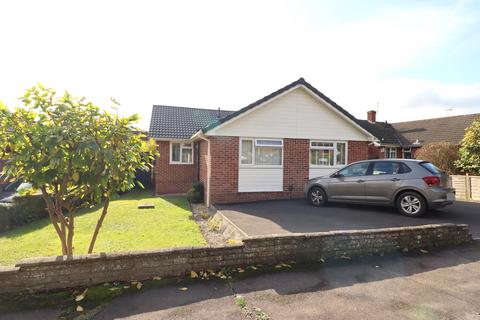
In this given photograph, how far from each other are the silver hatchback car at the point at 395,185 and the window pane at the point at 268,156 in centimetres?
239

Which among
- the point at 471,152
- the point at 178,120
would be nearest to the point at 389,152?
the point at 471,152

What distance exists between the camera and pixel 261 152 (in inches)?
426

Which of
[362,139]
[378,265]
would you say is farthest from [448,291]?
[362,139]

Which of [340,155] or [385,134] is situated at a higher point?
[385,134]

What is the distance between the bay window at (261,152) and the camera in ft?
34.8

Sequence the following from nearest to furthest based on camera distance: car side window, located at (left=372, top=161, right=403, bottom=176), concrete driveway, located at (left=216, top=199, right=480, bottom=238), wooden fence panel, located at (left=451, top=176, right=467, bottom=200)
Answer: concrete driveway, located at (left=216, top=199, right=480, bottom=238), car side window, located at (left=372, top=161, right=403, bottom=176), wooden fence panel, located at (left=451, top=176, right=467, bottom=200)

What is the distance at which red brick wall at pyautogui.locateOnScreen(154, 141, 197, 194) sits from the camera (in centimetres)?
1421

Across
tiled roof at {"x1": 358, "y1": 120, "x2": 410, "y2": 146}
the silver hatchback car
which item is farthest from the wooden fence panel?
tiled roof at {"x1": 358, "y1": 120, "x2": 410, "y2": 146}

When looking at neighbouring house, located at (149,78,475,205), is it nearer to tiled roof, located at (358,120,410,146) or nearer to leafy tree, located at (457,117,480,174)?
leafy tree, located at (457,117,480,174)

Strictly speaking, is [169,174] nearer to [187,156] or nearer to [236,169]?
[187,156]

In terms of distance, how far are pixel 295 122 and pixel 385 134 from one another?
14.5m

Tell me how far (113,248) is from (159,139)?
8.83 m

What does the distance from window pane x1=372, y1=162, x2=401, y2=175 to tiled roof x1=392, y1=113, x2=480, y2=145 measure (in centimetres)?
1620

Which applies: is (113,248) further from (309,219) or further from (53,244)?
(309,219)
